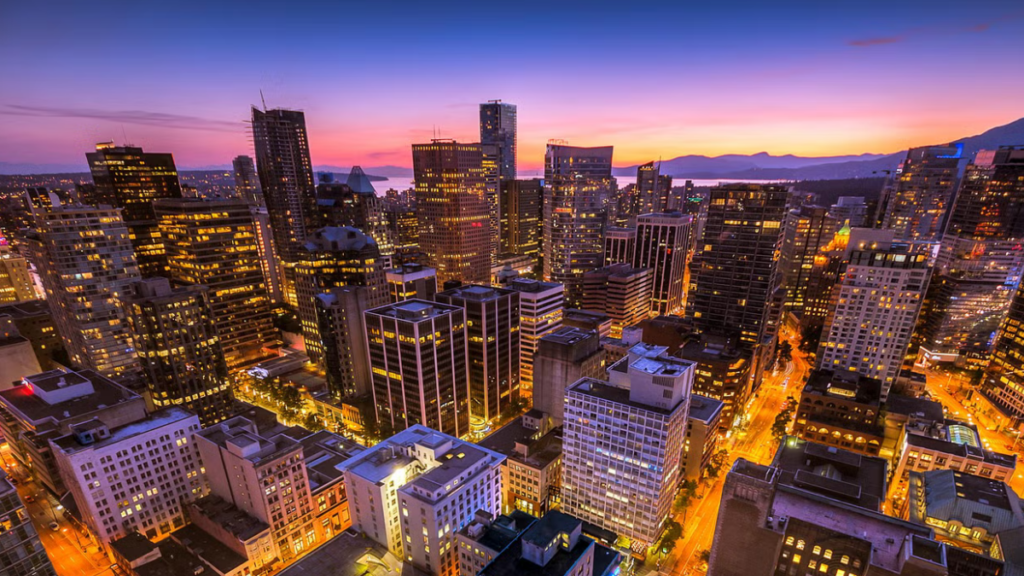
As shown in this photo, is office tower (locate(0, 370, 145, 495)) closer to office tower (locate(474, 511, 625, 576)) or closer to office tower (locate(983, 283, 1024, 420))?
office tower (locate(474, 511, 625, 576))

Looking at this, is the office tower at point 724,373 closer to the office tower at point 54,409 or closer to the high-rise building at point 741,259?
the high-rise building at point 741,259

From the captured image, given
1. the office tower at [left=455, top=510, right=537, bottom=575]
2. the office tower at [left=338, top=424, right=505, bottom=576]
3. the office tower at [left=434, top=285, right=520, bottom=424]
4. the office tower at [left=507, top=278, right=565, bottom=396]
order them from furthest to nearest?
1. the office tower at [left=507, top=278, right=565, bottom=396]
2. the office tower at [left=434, top=285, right=520, bottom=424]
3. the office tower at [left=338, top=424, right=505, bottom=576]
4. the office tower at [left=455, top=510, right=537, bottom=575]

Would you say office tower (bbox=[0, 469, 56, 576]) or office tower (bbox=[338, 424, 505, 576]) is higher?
office tower (bbox=[0, 469, 56, 576])

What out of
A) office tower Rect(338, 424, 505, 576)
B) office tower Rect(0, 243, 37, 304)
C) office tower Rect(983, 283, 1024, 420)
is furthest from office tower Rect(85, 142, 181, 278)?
office tower Rect(983, 283, 1024, 420)

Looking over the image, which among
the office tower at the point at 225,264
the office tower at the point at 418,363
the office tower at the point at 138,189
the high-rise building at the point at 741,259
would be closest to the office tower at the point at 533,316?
the office tower at the point at 418,363

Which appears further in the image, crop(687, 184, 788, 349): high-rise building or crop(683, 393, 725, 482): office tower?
crop(687, 184, 788, 349): high-rise building

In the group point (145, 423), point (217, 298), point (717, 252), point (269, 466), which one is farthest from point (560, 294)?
point (217, 298)

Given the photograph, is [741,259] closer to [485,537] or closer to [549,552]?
[549,552]
